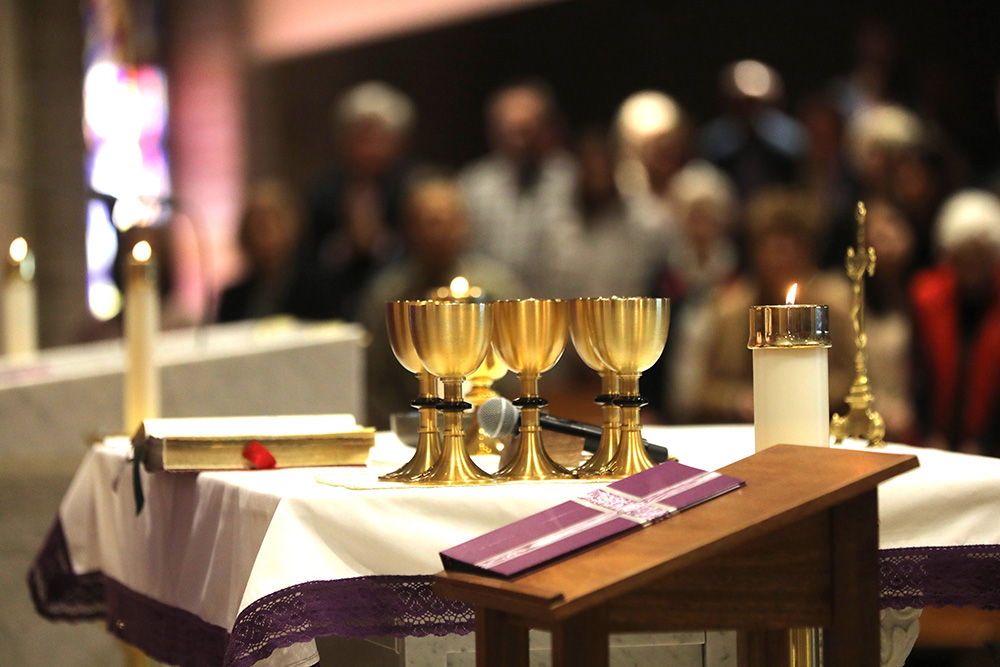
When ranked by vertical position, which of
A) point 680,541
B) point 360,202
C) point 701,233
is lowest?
point 680,541

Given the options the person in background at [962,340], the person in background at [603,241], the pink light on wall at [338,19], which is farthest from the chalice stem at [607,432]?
the pink light on wall at [338,19]

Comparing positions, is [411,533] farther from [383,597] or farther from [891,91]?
[891,91]

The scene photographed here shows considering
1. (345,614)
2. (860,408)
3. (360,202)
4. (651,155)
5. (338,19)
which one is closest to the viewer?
(345,614)

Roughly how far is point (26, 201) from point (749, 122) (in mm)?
3945

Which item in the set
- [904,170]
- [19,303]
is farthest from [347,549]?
[904,170]

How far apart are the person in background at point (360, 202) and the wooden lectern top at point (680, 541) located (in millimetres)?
4746

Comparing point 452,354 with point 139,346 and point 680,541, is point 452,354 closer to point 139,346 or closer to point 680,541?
point 680,541

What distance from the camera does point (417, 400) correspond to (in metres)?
1.63

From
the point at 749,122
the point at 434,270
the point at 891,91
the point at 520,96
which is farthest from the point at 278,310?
the point at 891,91

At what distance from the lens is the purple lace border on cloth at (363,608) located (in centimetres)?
144

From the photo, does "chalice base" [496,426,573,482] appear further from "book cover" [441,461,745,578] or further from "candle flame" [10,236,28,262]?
"candle flame" [10,236,28,262]

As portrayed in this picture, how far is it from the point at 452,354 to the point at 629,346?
207mm

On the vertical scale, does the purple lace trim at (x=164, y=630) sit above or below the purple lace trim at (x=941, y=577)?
below

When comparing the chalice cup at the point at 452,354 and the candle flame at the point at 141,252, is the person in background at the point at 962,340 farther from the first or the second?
the chalice cup at the point at 452,354
